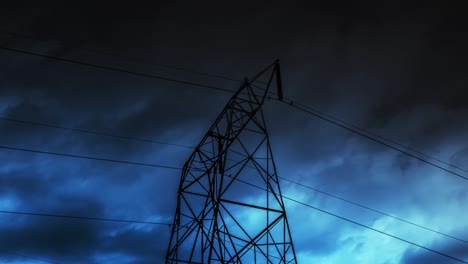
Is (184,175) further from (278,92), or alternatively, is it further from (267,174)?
(278,92)

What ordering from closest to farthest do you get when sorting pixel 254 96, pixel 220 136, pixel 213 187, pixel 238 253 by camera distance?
pixel 238 253
pixel 213 187
pixel 254 96
pixel 220 136

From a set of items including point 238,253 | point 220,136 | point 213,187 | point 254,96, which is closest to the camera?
point 238,253

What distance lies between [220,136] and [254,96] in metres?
3.15

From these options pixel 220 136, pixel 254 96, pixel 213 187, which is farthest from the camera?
pixel 220 136

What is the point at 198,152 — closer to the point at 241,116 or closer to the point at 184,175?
the point at 184,175

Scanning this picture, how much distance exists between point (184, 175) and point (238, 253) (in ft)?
24.0

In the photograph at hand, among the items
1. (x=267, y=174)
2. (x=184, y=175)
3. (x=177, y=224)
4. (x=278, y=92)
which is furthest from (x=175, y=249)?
(x=278, y=92)

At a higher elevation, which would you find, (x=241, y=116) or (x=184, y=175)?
(x=241, y=116)

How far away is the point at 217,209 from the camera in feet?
55.9

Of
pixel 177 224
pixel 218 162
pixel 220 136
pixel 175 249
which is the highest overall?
pixel 220 136

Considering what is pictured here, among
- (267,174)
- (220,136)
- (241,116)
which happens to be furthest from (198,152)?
(267,174)

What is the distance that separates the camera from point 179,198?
22.6m

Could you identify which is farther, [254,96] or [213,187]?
[254,96]

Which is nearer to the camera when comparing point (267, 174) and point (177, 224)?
point (267, 174)
